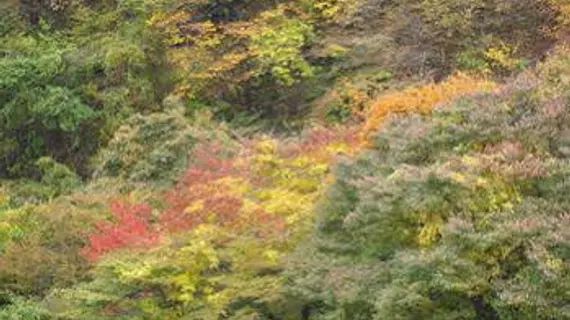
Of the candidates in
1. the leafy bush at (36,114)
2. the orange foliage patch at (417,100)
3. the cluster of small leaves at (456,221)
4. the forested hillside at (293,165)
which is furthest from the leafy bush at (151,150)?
the cluster of small leaves at (456,221)

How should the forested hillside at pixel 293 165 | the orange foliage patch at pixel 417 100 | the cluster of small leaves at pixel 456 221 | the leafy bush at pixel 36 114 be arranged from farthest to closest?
the leafy bush at pixel 36 114 < the orange foliage patch at pixel 417 100 < the forested hillside at pixel 293 165 < the cluster of small leaves at pixel 456 221

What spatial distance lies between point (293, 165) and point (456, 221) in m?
3.81

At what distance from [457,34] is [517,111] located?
7841 mm

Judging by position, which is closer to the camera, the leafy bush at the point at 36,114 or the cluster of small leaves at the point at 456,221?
the cluster of small leaves at the point at 456,221

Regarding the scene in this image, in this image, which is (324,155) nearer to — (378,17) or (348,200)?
(348,200)

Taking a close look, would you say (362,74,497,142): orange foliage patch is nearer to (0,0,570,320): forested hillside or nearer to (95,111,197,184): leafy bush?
(0,0,570,320): forested hillside

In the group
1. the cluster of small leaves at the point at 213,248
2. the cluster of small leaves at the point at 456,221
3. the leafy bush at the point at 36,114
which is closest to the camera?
the cluster of small leaves at the point at 456,221

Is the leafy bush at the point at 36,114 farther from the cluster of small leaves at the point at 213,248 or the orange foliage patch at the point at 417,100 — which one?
the orange foliage patch at the point at 417,100

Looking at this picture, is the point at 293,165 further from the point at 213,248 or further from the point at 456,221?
the point at 456,221

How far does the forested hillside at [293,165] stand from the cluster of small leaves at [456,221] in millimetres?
19

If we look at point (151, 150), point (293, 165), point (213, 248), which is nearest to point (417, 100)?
point (293, 165)

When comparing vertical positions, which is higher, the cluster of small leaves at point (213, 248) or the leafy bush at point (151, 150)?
the cluster of small leaves at point (213, 248)

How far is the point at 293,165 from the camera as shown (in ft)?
36.2

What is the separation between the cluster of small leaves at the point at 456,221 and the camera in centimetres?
718
